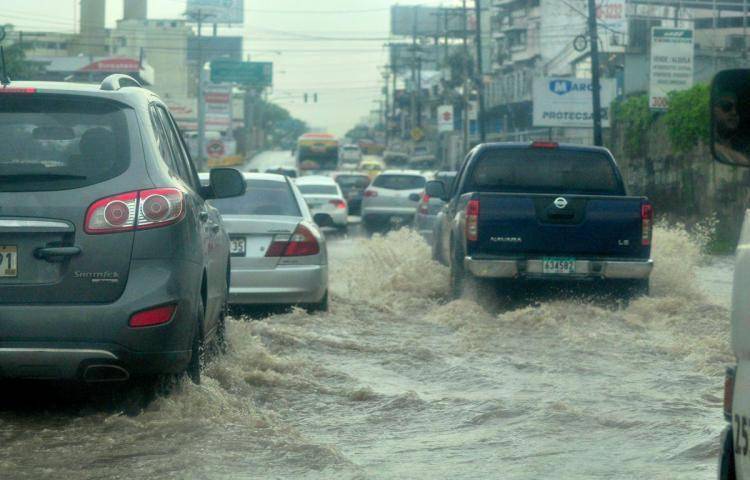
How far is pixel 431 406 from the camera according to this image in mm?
8102

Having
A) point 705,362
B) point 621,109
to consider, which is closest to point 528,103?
point 621,109

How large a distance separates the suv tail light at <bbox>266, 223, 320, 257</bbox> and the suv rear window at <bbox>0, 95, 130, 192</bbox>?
5502 millimetres

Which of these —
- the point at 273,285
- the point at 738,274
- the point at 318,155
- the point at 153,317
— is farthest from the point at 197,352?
the point at 318,155

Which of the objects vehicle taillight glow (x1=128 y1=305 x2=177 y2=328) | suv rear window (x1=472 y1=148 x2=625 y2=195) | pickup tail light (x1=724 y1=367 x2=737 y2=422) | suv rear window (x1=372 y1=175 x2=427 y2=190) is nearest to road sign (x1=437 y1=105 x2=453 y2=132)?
suv rear window (x1=372 y1=175 x2=427 y2=190)

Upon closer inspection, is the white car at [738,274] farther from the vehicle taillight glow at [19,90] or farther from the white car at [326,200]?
the white car at [326,200]

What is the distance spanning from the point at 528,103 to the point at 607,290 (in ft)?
225

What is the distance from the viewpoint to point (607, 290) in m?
13.4

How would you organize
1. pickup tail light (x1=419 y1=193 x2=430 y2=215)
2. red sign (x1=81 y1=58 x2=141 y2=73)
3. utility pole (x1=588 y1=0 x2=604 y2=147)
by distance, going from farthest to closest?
red sign (x1=81 y1=58 x2=141 y2=73), utility pole (x1=588 y1=0 x2=604 y2=147), pickup tail light (x1=419 y1=193 x2=430 y2=215)

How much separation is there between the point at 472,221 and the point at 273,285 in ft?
7.06

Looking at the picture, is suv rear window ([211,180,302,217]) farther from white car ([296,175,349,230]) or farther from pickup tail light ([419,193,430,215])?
white car ([296,175,349,230])

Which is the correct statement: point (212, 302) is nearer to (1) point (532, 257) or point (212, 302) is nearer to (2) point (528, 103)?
(1) point (532, 257)

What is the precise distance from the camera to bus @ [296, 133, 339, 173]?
93.4 metres

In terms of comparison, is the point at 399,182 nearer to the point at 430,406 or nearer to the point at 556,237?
the point at 556,237

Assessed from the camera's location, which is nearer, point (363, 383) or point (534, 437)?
point (534, 437)
